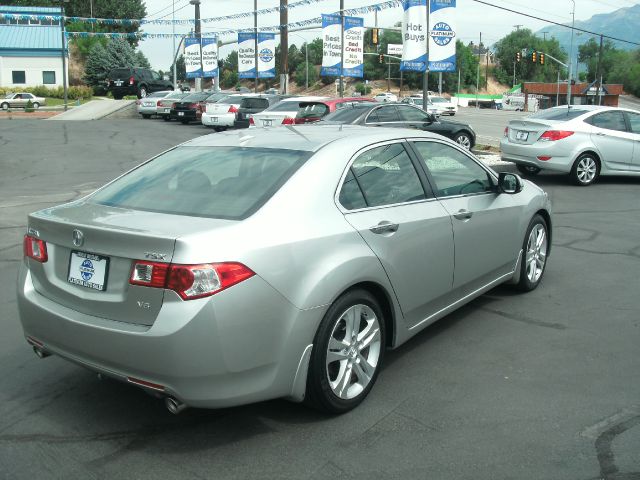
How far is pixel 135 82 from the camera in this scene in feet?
151

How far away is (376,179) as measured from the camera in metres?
4.52

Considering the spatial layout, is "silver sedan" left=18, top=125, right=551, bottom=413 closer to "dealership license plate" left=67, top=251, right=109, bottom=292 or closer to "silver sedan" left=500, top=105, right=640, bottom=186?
"dealership license plate" left=67, top=251, right=109, bottom=292

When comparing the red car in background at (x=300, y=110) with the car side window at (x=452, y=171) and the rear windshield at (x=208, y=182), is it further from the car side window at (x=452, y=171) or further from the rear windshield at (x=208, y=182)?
the rear windshield at (x=208, y=182)

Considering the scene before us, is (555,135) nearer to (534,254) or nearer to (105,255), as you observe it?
(534,254)

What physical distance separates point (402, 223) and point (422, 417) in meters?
1.20

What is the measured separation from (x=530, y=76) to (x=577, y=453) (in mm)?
145375

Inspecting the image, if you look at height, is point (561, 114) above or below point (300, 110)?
below

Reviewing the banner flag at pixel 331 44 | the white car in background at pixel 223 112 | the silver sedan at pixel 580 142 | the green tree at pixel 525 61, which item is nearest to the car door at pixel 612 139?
the silver sedan at pixel 580 142

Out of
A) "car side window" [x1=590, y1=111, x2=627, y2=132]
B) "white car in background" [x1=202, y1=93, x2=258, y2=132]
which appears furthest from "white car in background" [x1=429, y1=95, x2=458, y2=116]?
"car side window" [x1=590, y1=111, x2=627, y2=132]

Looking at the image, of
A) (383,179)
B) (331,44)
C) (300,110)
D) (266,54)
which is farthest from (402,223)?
(266,54)

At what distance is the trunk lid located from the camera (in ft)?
11.2

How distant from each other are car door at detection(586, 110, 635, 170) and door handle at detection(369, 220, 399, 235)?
10.5 m

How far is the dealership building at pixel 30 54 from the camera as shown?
58656 millimetres

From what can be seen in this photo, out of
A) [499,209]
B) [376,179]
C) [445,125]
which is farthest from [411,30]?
[376,179]
